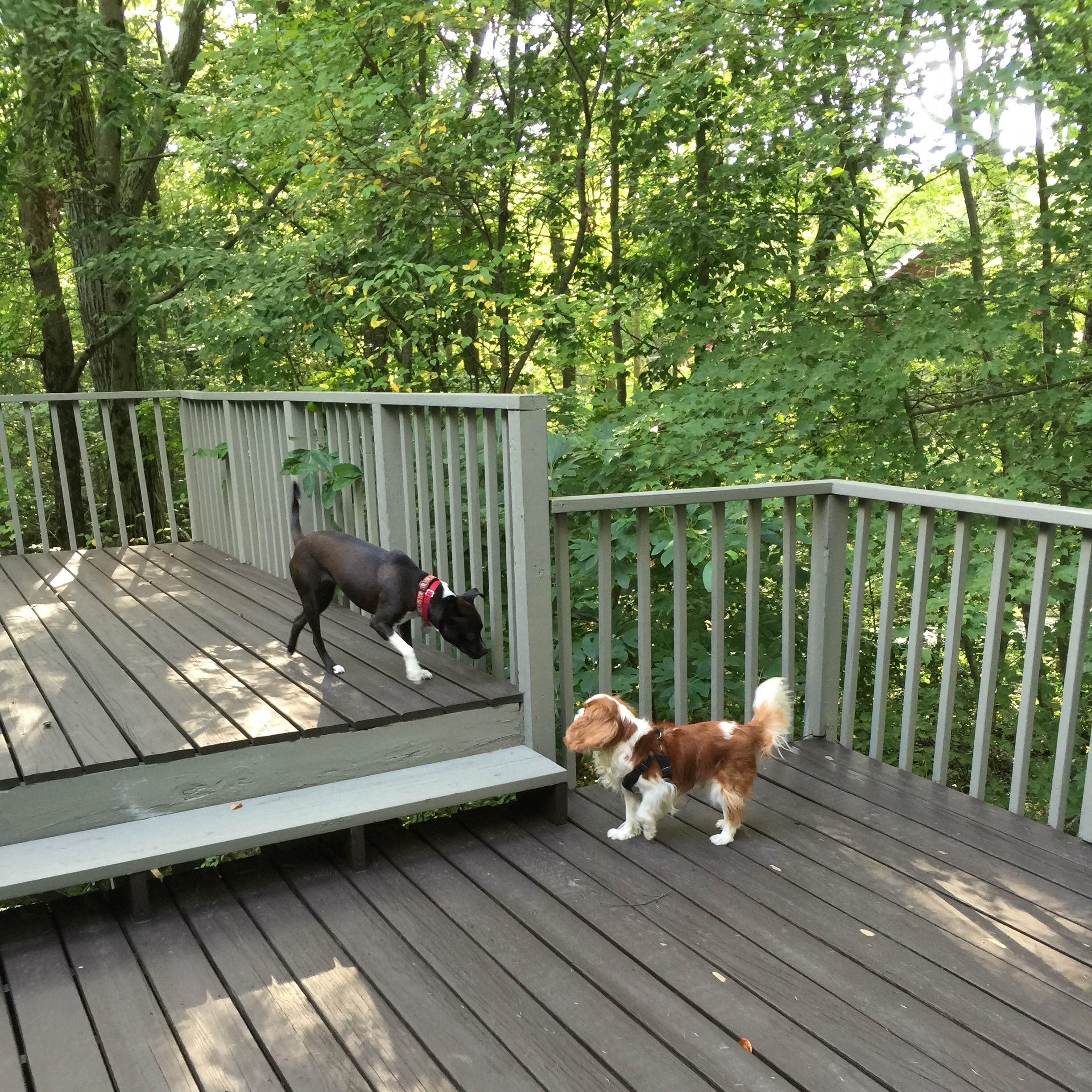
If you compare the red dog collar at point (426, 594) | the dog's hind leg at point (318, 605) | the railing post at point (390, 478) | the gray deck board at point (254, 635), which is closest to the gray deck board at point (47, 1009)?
the gray deck board at point (254, 635)

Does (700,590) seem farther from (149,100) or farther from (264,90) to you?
(149,100)

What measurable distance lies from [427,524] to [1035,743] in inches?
184

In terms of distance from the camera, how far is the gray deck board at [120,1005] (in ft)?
5.60

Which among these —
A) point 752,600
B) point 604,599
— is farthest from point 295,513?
point 752,600

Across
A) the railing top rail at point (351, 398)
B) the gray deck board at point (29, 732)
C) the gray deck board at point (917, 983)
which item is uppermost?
the railing top rail at point (351, 398)

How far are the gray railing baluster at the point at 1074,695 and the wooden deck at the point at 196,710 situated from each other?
155cm

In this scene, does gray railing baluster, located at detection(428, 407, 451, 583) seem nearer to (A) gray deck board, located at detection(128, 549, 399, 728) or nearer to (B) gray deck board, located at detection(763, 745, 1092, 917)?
(A) gray deck board, located at detection(128, 549, 399, 728)

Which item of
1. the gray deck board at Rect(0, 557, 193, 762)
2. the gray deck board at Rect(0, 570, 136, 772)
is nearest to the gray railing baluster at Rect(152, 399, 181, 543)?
the gray deck board at Rect(0, 557, 193, 762)

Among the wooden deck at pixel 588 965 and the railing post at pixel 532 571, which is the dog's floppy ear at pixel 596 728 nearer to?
the wooden deck at pixel 588 965

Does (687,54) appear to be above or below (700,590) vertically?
above

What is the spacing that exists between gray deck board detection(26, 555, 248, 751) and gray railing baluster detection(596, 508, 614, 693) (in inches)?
44.2

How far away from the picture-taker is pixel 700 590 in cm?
541

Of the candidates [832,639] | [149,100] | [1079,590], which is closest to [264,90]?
[149,100]

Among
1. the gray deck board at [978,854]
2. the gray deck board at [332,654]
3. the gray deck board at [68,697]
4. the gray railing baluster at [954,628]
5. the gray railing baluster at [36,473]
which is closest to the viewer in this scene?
the gray deck board at [978,854]
